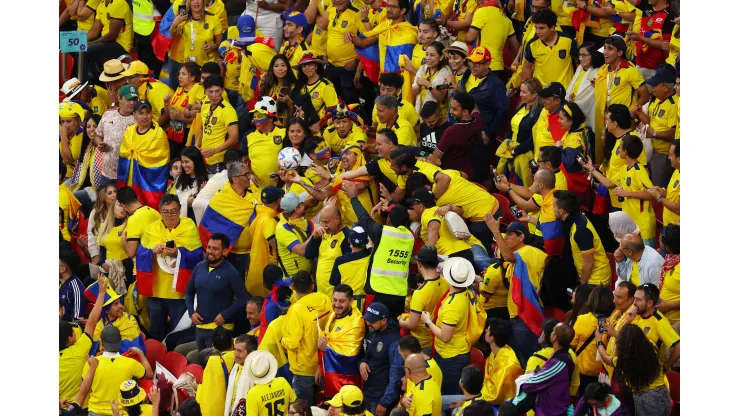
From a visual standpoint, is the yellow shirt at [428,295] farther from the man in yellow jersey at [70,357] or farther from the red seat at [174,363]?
the man in yellow jersey at [70,357]

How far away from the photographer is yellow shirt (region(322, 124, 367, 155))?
516 inches

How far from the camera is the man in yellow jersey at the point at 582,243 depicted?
36.1 ft

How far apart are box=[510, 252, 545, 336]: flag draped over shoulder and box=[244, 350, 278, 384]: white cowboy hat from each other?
1982mm

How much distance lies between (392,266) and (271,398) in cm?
157

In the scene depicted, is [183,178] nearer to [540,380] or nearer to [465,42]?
[465,42]

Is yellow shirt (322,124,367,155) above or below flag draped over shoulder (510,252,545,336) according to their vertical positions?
below

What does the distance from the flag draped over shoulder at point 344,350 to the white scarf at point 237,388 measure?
2.22 feet

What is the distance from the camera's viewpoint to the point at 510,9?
47.9 feet

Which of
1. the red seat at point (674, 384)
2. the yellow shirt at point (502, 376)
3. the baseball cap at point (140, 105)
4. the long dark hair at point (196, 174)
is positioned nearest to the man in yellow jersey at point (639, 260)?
the red seat at point (674, 384)

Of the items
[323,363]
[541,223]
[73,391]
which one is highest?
[541,223]

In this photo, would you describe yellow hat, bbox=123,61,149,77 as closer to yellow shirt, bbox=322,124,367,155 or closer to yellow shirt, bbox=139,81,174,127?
yellow shirt, bbox=139,81,174,127

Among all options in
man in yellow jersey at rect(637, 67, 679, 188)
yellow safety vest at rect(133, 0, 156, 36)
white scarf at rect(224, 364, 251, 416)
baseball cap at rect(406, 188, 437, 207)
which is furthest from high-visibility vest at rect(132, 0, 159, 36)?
white scarf at rect(224, 364, 251, 416)

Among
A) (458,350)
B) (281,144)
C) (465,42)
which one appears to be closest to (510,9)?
(465,42)

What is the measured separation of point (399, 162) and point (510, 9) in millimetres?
3522
